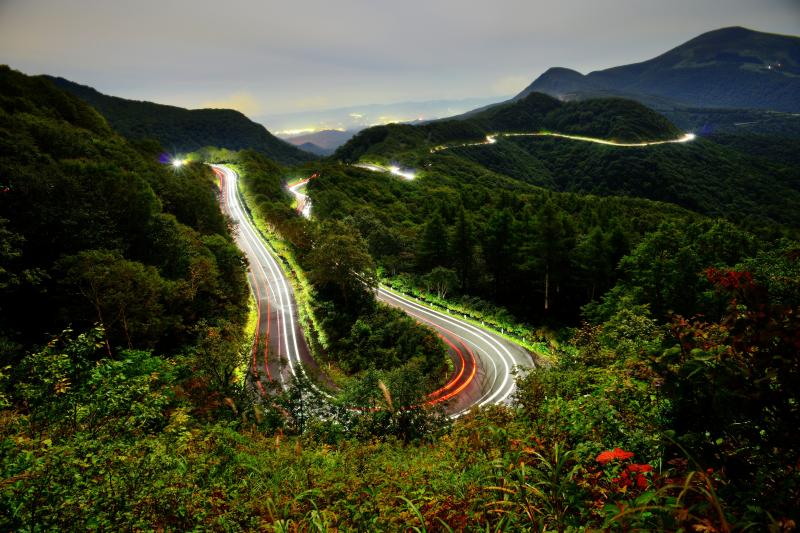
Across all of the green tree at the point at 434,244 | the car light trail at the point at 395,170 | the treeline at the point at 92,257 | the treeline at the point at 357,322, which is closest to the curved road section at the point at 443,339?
the treeline at the point at 357,322

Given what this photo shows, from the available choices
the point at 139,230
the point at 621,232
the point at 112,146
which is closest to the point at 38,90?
the point at 112,146

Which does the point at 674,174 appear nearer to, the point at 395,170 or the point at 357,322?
the point at 395,170

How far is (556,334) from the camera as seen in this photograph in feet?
118

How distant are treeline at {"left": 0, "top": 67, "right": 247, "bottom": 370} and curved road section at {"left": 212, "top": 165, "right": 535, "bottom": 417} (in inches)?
128

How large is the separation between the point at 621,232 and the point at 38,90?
2582 inches

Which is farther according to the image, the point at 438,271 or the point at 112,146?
the point at 438,271

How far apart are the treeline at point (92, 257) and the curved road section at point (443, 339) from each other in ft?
10.7

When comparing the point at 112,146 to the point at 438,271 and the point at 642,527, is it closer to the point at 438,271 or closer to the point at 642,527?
the point at 438,271

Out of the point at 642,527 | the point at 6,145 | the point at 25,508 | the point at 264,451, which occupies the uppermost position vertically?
the point at 6,145

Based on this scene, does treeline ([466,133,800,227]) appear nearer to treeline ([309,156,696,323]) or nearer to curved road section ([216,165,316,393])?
treeline ([309,156,696,323])

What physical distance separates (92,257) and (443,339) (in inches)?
940

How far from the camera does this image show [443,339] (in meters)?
30.0

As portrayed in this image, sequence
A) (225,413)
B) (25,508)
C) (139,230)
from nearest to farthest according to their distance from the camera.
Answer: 1. (25,508)
2. (225,413)
3. (139,230)

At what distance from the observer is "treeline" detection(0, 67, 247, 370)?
1762 centimetres
